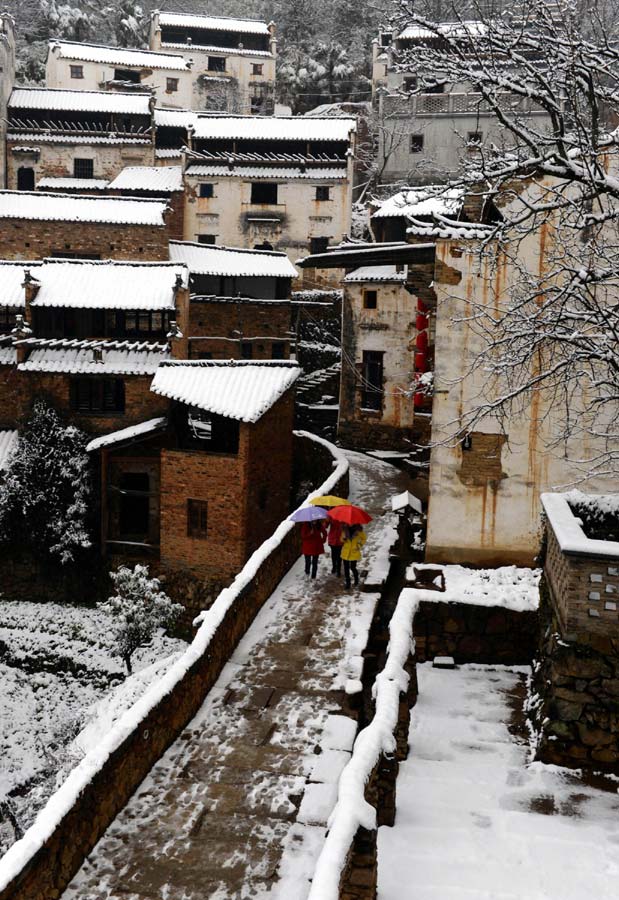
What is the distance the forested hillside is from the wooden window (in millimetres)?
40889

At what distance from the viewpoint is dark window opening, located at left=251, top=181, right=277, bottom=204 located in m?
40.9

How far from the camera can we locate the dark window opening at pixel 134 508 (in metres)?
24.7

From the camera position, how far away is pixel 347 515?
14727 mm

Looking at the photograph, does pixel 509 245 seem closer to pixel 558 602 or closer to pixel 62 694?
pixel 558 602

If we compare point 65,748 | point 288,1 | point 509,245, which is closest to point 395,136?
point 288,1

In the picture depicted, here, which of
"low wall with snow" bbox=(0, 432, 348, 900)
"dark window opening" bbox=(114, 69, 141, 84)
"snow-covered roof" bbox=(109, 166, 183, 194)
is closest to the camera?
"low wall with snow" bbox=(0, 432, 348, 900)

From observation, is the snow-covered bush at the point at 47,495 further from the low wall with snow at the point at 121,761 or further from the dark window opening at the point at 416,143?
the dark window opening at the point at 416,143

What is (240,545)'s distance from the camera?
22.3m

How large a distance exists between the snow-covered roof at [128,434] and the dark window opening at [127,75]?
110 feet

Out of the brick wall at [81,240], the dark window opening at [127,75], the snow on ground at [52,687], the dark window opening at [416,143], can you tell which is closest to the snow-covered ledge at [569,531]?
the snow on ground at [52,687]

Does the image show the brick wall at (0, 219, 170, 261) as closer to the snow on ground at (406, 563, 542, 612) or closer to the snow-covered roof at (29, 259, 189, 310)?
the snow-covered roof at (29, 259, 189, 310)

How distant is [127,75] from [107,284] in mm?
29136

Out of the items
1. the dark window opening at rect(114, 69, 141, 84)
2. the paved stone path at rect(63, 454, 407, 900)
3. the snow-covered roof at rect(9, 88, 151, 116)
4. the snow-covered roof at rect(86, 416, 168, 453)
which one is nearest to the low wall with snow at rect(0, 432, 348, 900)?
the paved stone path at rect(63, 454, 407, 900)

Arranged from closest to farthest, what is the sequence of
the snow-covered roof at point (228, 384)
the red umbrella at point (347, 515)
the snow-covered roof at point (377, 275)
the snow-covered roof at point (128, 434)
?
1. the red umbrella at point (347, 515)
2. the snow-covered roof at point (228, 384)
3. the snow-covered roof at point (128, 434)
4. the snow-covered roof at point (377, 275)
